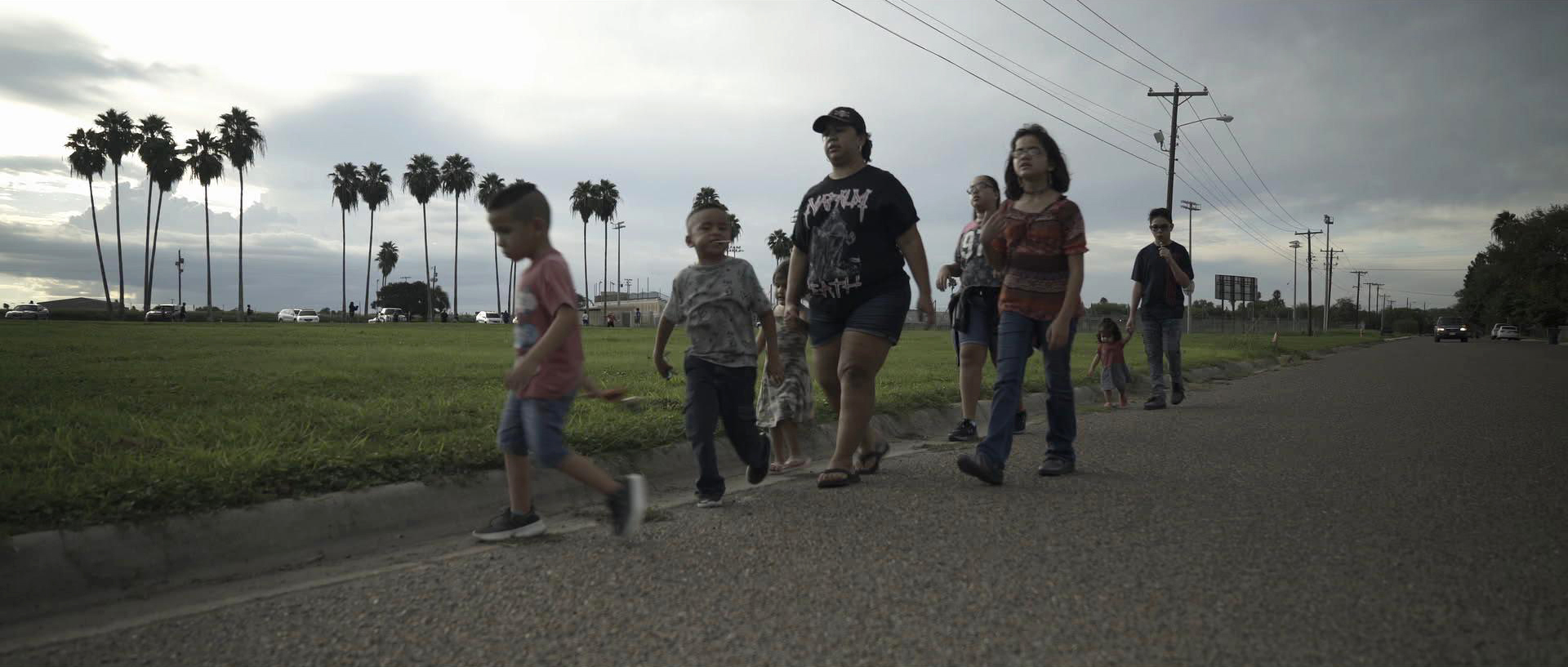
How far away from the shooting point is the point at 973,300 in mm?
5738

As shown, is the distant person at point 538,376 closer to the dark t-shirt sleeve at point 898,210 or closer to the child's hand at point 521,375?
the child's hand at point 521,375

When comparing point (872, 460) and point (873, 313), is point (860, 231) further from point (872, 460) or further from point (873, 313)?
point (872, 460)

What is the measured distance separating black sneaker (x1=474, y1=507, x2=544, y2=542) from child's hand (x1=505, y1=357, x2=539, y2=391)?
1.80 ft

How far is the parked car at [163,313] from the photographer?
2500 inches

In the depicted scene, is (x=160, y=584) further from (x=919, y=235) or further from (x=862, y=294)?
(x=919, y=235)

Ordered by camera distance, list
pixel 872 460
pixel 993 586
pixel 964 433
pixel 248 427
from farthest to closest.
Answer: pixel 964 433, pixel 248 427, pixel 872 460, pixel 993 586

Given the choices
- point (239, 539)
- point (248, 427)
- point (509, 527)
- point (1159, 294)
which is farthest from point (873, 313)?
point (1159, 294)

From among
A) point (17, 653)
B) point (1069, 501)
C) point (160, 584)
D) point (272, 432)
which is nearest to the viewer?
point (17, 653)

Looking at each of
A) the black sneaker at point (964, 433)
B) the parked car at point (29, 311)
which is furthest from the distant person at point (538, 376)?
the parked car at point (29, 311)

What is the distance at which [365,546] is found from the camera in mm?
3602

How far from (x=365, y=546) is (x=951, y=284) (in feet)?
12.9

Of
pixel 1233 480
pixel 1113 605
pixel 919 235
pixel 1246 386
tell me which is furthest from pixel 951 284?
pixel 1246 386

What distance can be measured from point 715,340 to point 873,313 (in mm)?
831

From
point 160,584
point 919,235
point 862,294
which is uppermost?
point 919,235
